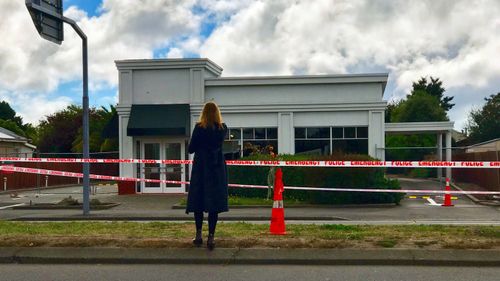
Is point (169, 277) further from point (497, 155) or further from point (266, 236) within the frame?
point (497, 155)

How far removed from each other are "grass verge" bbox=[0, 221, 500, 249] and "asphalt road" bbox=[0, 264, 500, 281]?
573 millimetres

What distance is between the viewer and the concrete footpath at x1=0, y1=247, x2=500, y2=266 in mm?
6598

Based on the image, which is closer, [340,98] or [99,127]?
[340,98]

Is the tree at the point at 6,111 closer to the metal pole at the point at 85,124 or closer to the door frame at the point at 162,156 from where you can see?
the door frame at the point at 162,156

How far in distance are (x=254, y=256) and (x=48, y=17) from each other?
879cm

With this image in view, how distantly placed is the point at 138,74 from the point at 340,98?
8156 mm

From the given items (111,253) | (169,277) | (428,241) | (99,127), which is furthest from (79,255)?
(99,127)

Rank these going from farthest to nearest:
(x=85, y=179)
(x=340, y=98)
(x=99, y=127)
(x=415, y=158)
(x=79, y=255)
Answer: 1. (x=99, y=127)
2. (x=415, y=158)
3. (x=340, y=98)
4. (x=85, y=179)
5. (x=79, y=255)

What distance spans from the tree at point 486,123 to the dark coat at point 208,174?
52679 millimetres

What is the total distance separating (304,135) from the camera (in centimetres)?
2230

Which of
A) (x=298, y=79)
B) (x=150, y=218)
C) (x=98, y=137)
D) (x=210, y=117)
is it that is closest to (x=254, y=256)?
(x=210, y=117)

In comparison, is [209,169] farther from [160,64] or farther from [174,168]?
[160,64]

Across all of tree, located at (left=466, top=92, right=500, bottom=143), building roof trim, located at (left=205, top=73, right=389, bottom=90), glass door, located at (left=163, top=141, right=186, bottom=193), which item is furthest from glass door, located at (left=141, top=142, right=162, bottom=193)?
tree, located at (left=466, top=92, right=500, bottom=143)

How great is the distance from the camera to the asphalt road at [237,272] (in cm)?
603
